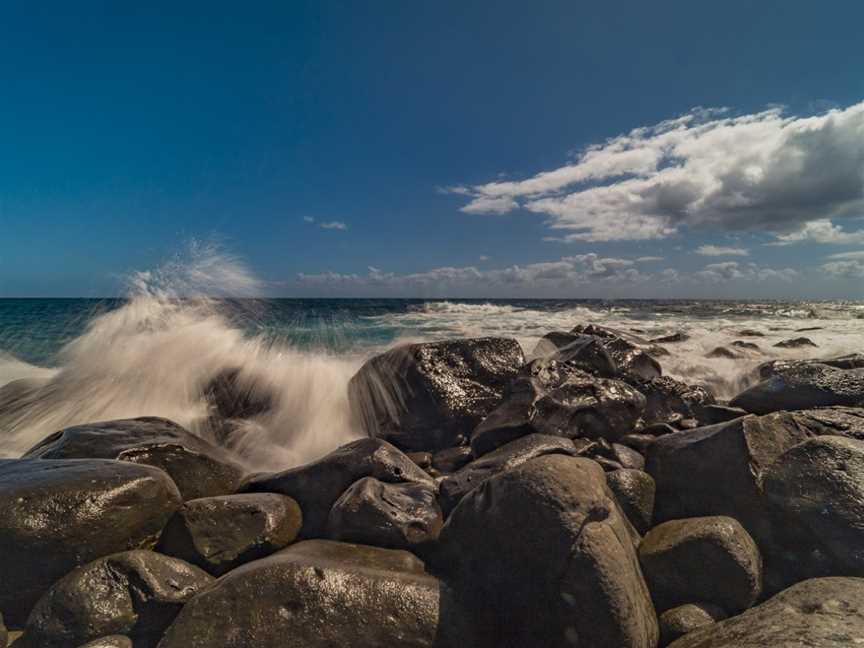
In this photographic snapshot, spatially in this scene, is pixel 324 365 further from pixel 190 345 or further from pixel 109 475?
pixel 109 475

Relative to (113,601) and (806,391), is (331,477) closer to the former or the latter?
(113,601)

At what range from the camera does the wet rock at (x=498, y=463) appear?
3.53m

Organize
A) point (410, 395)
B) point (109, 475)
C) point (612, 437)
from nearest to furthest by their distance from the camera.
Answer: point (109, 475)
point (612, 437)
point (410, 395)

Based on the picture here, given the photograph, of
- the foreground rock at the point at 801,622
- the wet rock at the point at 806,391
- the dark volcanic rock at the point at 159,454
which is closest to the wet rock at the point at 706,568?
the foreground rock at the point at 801,622

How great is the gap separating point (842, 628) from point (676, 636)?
0.74m

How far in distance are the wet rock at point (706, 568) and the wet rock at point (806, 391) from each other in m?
3.65

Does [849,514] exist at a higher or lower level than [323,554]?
higher

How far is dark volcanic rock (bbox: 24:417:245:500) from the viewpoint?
3.97 metres

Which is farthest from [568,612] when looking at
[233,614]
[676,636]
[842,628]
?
[233,614]

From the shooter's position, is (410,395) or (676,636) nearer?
(676,636)

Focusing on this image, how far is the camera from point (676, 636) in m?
2.50

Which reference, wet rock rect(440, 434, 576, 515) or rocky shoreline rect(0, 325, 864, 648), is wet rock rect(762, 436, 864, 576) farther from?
wet rock rect(440, 434, 576, 515)

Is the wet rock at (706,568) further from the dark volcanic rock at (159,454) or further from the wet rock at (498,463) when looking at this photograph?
the dark volcanic rock at (159,454)

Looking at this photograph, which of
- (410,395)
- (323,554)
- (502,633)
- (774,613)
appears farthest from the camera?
(410,395)
